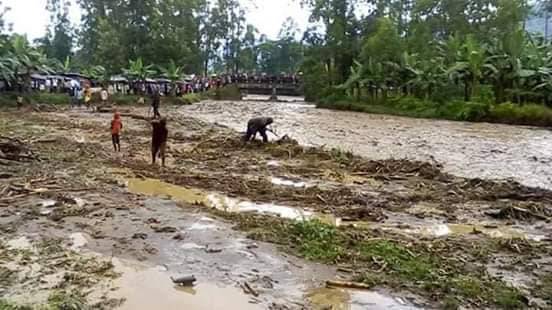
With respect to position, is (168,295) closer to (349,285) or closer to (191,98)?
(349,285)

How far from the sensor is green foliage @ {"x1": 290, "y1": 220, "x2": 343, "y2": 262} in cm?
780

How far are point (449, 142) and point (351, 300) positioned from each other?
1831 centimetres

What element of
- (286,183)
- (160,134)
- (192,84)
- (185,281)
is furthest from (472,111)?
(185,281)

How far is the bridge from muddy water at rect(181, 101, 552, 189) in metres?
33.5

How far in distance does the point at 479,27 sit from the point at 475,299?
49.8 metres

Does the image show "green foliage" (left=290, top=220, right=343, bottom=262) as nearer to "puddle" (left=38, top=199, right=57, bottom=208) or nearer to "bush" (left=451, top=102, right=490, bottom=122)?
"puddle" (left=38, top=199, right=57, bottom=208)

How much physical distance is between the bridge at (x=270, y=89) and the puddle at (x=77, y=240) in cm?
5955

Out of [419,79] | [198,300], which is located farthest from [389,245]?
[419,79]

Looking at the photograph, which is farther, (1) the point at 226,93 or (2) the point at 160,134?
(1) the point at 226,93

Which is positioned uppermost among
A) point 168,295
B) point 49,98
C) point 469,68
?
point 469,68

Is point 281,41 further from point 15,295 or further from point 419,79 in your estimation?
point 15,295

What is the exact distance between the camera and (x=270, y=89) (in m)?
68.8

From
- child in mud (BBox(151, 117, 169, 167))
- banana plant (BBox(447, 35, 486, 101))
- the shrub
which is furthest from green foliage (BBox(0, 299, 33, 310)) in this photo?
the shrub

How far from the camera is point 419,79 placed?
132ft
